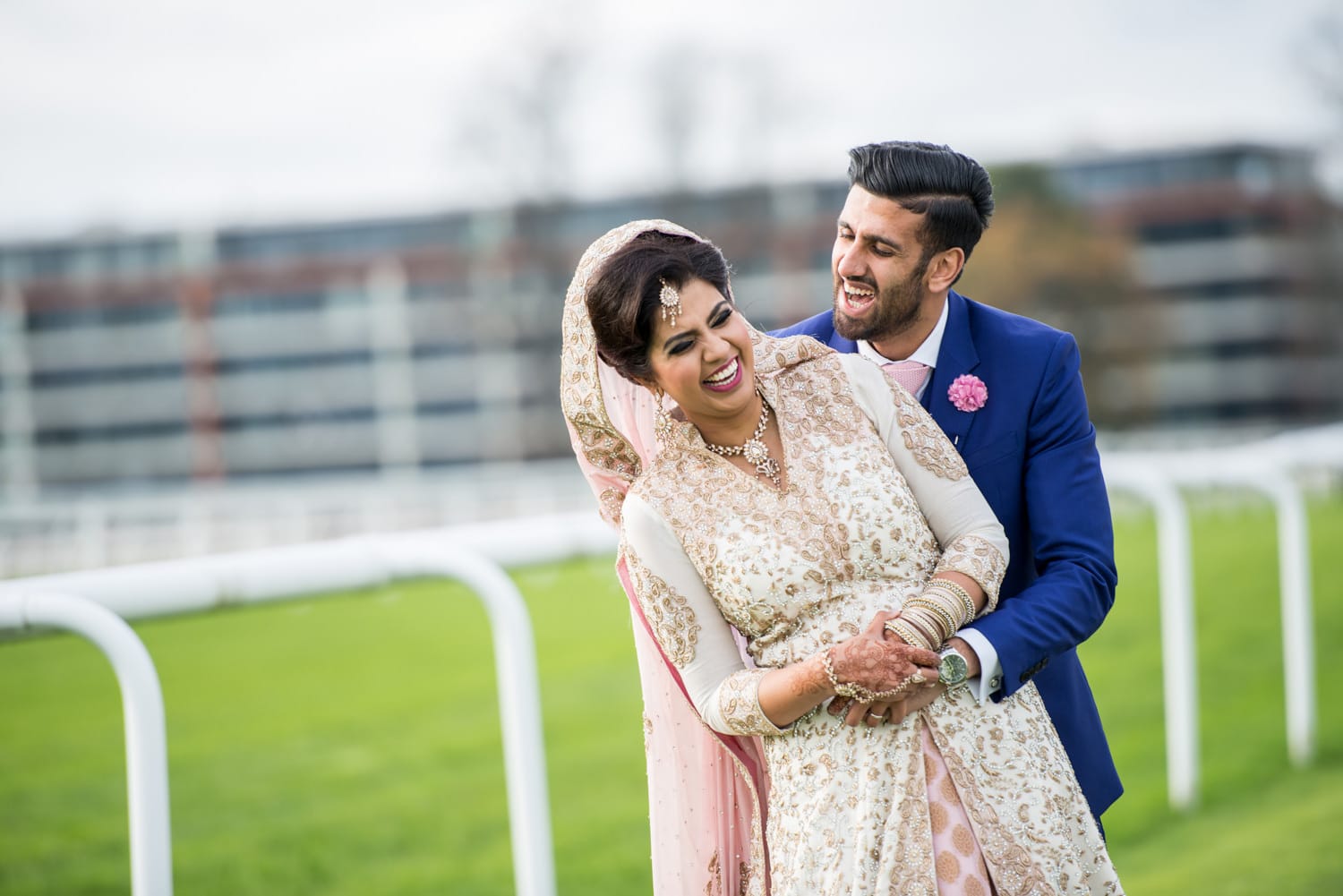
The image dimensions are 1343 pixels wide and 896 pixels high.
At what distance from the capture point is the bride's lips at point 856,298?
8.55 ft

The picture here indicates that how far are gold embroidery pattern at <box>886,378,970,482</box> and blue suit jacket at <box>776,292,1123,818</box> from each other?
141 mm

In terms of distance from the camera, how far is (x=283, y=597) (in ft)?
8.44

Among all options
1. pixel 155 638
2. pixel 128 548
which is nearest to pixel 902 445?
pixel 155 638

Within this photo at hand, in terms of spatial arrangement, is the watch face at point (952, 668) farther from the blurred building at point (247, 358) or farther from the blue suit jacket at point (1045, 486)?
the blurred building at point (247, 358)

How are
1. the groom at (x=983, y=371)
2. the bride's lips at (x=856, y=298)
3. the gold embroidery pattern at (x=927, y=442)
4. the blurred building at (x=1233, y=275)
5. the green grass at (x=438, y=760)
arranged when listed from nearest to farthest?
→ 1. the gold embroidery pattern at (x=927, y=442)
2. the groom at (x=983, y=371)
3. the bride's lips at (x=856, y=298)
4. the green grass at (x=438, y=760)
5. the blurred building at (x=1233, y=275)

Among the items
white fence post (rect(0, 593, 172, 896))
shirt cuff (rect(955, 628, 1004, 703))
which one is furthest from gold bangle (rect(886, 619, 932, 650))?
white fence post (rect(0, 593, 172, 896))

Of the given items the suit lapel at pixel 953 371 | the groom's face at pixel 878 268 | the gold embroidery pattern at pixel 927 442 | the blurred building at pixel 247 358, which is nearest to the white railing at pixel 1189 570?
the suit lapel at pixel 953 371

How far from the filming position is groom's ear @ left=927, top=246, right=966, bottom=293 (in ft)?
8.58

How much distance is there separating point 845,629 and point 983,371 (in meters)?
0.69

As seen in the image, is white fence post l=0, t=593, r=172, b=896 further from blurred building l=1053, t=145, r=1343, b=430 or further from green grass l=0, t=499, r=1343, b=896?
blurred building l=1053, t=145, r=1343, b=430

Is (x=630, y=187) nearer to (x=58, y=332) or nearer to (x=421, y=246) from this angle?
(x=421, y=246)

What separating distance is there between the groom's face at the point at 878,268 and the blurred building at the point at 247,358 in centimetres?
4243

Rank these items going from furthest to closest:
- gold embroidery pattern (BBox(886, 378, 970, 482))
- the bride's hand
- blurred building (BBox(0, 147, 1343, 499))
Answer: blurred building (BBox(0, 147, 1343, 499)), gold embroidery pattern (BBox(886, 378, 970, 482)), the bride's hand

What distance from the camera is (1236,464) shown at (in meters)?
5.98
